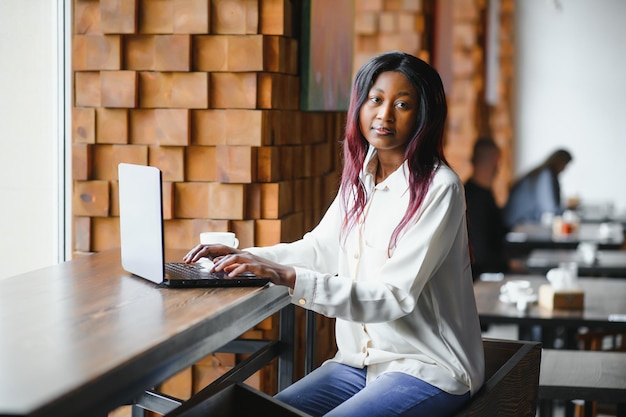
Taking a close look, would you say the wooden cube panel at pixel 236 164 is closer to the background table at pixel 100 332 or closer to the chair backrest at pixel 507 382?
the background table at pixel 100 332

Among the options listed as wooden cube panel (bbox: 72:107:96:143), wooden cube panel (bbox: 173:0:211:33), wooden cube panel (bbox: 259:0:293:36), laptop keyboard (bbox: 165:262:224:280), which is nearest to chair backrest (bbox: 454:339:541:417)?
laptop keyboard (bbox: 165:262:224:280)

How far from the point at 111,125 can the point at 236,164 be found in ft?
1.44

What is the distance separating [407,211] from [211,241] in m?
0.56

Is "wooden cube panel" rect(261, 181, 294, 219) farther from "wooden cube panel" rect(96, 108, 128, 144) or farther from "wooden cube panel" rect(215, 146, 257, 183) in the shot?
"wooden cube panel" rect(96, 108, 128, 144)

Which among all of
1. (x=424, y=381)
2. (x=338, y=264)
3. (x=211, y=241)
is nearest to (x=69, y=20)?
(x=211, y=241)

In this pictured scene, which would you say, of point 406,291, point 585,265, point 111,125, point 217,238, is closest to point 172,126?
point 111,125

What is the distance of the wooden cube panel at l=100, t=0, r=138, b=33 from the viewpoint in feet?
9.90

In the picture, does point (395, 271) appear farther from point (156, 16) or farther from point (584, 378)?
point (156, 16)

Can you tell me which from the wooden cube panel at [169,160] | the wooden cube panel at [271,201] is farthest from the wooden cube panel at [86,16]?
the wooden cube panel at [271,201]

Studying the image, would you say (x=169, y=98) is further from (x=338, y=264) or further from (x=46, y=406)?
(x=46, y=406)

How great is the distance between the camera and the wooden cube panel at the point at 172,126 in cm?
305

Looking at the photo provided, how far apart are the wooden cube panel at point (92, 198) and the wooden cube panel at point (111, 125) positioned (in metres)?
0.15

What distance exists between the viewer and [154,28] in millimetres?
3045

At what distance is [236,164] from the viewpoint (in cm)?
305
